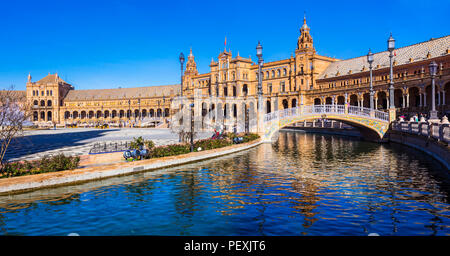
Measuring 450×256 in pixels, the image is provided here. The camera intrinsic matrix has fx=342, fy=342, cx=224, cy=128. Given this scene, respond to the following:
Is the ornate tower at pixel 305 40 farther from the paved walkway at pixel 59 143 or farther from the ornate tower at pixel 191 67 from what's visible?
the paved walkway at pixel 59 143

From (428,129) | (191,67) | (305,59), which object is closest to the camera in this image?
(428,129)

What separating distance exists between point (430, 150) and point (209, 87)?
8808 cm

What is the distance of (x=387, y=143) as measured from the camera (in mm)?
34062

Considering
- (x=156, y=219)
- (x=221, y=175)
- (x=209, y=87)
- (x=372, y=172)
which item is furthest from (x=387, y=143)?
(x=209, y=87)

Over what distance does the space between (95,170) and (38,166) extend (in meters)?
2.32

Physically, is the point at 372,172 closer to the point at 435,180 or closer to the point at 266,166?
the point at 435,180

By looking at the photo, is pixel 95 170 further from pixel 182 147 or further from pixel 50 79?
pixel 50 79

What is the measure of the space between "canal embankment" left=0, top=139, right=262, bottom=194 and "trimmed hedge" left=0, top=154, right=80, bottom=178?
55 cm

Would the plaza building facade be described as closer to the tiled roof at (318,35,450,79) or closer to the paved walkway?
the tiled roof at (318,35,450,79)

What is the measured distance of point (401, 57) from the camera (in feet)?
215

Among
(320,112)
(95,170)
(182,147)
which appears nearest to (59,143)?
(182,147)

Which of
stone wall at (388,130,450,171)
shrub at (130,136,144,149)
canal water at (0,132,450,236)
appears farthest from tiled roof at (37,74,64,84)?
canal water at (0,132,450,236)

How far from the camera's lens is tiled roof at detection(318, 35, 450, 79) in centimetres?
5845

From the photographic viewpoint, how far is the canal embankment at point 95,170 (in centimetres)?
1315
